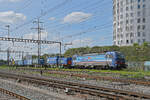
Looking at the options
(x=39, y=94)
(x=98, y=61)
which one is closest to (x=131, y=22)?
(x=98, y=61)

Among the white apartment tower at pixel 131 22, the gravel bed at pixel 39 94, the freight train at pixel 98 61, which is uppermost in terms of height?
the white apartment tower at pixel 131 22

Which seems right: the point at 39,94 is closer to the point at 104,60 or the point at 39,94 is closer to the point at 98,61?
the point at 104,60

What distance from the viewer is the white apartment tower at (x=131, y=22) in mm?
A: 41344

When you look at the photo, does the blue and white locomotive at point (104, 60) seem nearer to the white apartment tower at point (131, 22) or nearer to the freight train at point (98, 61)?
the freight train at point (98, 61)

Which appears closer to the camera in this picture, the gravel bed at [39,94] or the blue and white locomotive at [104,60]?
the gravel bed at [39,94]

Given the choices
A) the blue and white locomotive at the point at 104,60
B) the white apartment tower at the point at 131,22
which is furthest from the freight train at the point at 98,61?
the white apartment tower at the point at 131,22

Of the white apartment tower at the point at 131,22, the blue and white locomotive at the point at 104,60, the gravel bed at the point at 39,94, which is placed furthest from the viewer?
the white apartment tower at the point at 131,22

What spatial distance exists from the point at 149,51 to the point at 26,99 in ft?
134

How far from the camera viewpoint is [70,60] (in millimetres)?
53281

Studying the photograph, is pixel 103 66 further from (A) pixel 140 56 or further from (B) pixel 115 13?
(B) pixel 115 13

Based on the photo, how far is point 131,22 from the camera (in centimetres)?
5091

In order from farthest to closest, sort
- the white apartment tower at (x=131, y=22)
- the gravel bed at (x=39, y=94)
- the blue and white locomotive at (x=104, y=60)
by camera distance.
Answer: the white apartment tower at (x=131, y=22) < the blue and white locomotive at (x=104, y=60) < the gravel bed at (x=39, y=94)

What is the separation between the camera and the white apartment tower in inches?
1628

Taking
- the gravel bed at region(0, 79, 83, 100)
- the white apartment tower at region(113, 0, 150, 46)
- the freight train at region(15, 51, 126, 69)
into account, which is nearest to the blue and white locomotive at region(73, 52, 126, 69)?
the freight train at region(15, 51, 126, 69)
